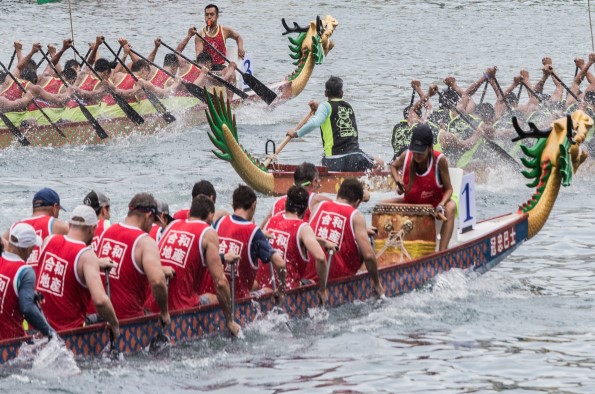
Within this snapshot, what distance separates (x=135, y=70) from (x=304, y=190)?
12.2 meters

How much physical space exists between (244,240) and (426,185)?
285cm

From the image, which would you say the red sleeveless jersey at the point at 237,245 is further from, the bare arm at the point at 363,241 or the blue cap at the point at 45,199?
the blue cap at the point at 45,199

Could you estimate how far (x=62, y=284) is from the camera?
10.2 m

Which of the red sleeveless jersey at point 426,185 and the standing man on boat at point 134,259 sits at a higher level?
the red sleeveless jersey at point 426,185

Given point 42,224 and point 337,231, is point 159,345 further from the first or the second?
point 337,231

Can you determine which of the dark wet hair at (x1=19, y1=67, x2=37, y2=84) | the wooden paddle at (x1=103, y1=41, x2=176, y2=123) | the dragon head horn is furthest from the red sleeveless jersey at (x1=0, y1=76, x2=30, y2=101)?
the dragon head horn

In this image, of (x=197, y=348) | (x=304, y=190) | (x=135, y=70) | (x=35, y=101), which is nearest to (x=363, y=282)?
(x=304, y=190)

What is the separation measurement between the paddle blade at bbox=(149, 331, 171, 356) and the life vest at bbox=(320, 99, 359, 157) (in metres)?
6.95

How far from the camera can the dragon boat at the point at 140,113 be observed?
71.4 ft

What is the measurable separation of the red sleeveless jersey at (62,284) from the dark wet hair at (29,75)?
40.7 ft

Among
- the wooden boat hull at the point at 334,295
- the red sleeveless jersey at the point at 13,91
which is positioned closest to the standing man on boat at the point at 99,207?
the wooden boat hull at the point at 334,295

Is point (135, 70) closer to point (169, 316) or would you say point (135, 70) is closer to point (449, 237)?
point (449, 237)

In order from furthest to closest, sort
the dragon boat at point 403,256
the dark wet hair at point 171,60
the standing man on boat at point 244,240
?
1. the dark wet hair at point 171,60
2. the standing man on boat at point 244,240
3. the dragon boat at point 403,256

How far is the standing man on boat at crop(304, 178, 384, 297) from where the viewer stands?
12328 millimetres
